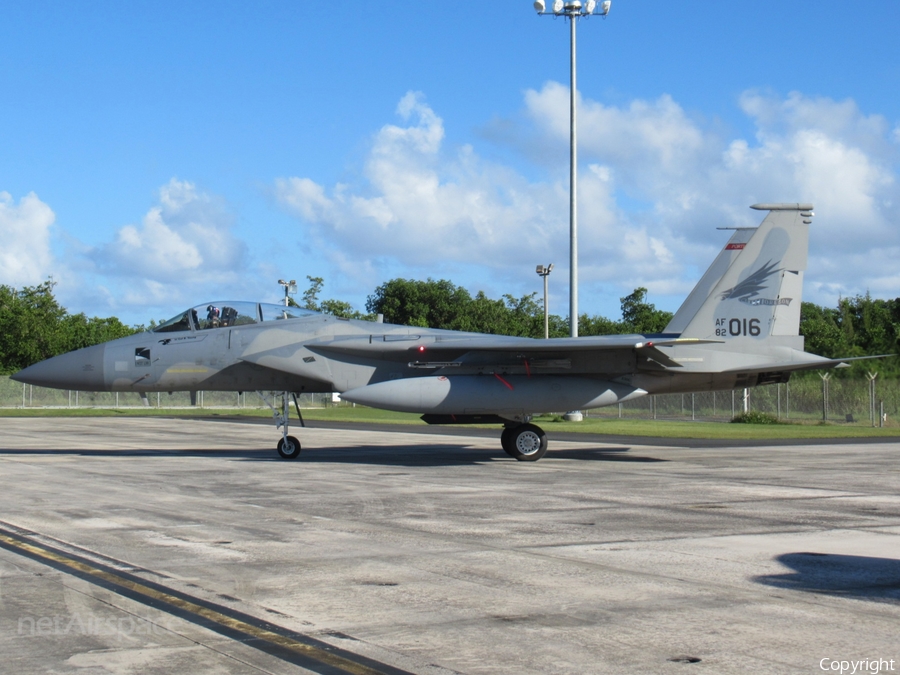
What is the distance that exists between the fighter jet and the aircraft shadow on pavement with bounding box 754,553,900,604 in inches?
405

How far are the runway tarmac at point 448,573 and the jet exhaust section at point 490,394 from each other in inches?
83.6

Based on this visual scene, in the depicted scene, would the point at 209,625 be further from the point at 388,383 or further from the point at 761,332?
the point at 761,332

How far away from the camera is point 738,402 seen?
4959 cm

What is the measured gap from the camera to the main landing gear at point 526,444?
19.7m

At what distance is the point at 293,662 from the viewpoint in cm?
512

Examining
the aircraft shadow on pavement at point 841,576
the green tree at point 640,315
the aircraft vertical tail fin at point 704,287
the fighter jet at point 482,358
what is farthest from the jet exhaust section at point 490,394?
the green tree at point 640,315

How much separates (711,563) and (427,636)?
334 centimetres

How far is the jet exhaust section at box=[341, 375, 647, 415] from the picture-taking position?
59.7 ft

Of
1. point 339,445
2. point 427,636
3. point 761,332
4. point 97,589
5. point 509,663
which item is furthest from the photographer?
point 339,445

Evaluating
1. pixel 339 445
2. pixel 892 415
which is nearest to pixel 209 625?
pixel 339 445

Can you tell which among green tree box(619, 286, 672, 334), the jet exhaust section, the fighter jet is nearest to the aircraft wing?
the fighter jet

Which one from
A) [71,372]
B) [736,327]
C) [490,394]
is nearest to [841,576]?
[490,394]

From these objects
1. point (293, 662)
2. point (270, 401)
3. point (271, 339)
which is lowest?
point (293, 662)

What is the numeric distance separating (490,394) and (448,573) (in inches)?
436
